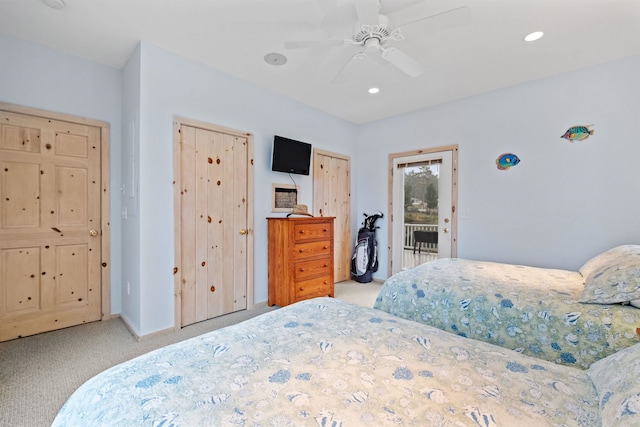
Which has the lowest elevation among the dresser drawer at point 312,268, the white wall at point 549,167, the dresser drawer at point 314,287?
the dresser drawer at point 314,287

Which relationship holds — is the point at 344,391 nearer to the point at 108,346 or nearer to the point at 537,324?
the point at 537,324

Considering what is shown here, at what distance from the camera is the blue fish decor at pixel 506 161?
3426 millimetres

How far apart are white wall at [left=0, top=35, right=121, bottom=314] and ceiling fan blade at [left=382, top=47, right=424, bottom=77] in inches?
115

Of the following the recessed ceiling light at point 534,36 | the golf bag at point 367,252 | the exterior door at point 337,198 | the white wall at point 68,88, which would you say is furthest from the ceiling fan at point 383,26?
the golf bag at point 367,252

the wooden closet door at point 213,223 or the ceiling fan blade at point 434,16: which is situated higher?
the ceiling fan blade at point 434,16

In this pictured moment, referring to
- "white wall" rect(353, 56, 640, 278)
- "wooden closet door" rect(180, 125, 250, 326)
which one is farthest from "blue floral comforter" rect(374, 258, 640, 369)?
"wooden closet door" rect(180, 125, 250, 326)

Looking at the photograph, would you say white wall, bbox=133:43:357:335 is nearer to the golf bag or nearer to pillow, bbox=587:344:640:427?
the golf bag

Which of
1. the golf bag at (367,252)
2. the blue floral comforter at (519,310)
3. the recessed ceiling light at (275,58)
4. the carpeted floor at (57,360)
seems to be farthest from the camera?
the golf bag at (367,252)

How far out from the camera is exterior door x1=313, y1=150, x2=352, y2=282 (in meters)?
4.30

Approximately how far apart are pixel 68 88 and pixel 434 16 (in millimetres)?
3434

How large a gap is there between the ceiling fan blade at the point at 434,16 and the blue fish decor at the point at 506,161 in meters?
1.96

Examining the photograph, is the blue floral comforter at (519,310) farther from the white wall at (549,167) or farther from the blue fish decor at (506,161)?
the blue fish decor at (506,161)

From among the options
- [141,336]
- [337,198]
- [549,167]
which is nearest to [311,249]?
[337,198]

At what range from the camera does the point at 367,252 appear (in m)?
4.61
